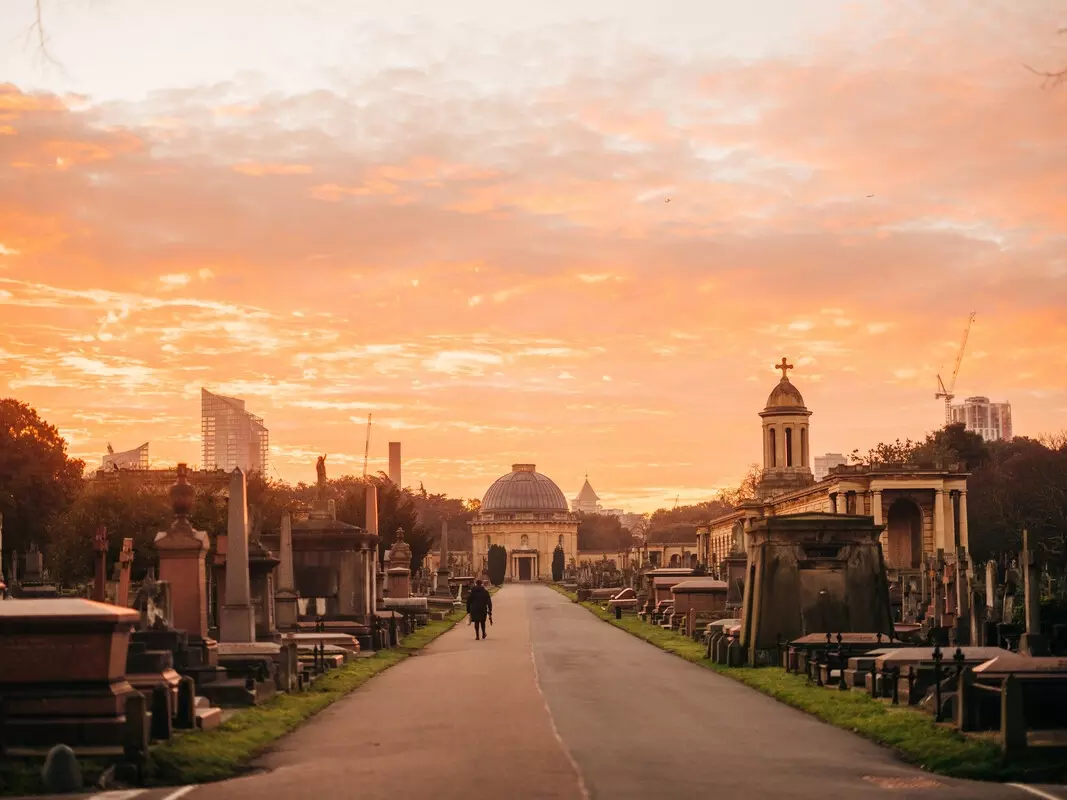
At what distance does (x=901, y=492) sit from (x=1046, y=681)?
8018 centimetres

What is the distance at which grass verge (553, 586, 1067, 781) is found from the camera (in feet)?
46.1

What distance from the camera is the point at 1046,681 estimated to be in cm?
1570

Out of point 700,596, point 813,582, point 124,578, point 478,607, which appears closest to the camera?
point 124,578

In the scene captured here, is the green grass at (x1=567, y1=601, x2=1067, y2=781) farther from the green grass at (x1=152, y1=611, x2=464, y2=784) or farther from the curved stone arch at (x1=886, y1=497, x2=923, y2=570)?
the curved stone arch at (x1=886, y1=497, x2=923, y2=570)

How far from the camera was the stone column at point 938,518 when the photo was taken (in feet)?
302

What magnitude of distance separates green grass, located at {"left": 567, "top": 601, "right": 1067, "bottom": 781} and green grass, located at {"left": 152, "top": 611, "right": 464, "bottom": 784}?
21.1ft

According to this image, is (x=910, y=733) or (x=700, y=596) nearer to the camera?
(x=910, y=733)

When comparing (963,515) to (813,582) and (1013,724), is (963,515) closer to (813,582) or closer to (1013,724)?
(813,582)

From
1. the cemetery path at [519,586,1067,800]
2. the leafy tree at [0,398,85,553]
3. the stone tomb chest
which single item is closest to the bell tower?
the leafy tree at [0,398,85,553]

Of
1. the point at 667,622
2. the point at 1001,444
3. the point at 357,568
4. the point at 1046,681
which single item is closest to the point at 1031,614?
the point at 1046,681

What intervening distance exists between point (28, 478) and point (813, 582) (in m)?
54.4

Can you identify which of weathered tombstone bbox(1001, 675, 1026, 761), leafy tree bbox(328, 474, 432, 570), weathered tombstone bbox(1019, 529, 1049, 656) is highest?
leafy tree bbox(328, 474, 432, 570)

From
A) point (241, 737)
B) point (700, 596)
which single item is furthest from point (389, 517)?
point (241, 737)

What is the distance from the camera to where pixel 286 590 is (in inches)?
1302
